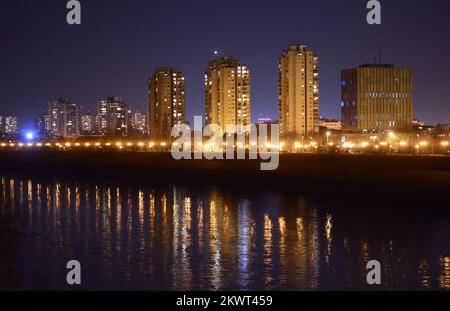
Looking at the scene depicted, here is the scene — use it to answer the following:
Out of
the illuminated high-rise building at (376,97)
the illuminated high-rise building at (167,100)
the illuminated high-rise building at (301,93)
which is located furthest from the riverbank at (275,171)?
the illuminated high-rise building at (167,100)

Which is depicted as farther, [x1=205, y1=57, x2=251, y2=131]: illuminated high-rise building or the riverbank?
[x1=205, y1=57, x2=251, y2=131]: illuminated high-rise building

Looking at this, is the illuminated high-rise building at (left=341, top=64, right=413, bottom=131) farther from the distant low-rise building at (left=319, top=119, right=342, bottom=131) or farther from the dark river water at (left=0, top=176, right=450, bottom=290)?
the dark river water at (left=0, top=176, right=450, bottom=290)

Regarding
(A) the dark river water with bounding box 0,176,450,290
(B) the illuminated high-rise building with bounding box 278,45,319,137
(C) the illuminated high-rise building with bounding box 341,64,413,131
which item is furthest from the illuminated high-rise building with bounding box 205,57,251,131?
(A) the dark river water with bounding box 0,176,450,290

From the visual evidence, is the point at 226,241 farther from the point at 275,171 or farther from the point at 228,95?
the point at 228,95

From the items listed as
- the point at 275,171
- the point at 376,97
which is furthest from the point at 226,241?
the point at 376,97

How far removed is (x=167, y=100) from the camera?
180875mm

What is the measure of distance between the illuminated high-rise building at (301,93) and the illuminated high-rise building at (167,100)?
32362 mm

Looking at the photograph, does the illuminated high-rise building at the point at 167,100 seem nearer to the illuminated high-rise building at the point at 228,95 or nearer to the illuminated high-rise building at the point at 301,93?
the illuminated high-rise building at the point at 228,95

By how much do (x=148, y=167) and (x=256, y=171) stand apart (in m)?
20.1

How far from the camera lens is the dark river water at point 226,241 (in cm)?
2109

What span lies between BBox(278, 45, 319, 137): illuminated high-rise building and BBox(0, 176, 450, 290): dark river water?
10904 centimetres

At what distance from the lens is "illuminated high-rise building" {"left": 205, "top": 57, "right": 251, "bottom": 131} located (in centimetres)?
16175
